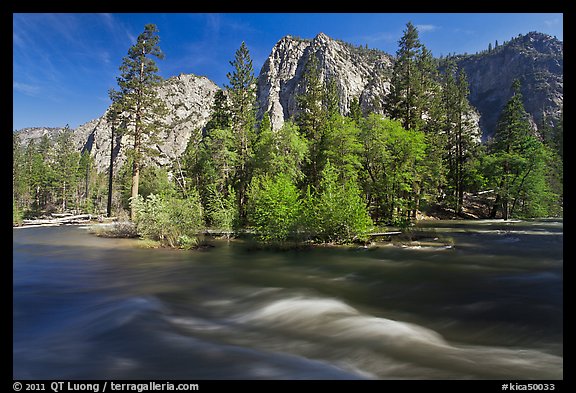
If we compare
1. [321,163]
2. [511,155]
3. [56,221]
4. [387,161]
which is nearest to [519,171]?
[511,155]

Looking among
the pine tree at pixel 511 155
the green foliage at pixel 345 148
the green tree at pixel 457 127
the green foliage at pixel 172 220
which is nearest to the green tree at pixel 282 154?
the green foliage at pixel 345 148

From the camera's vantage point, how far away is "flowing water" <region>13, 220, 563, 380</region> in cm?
554

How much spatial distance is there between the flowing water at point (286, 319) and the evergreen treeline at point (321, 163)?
579cm

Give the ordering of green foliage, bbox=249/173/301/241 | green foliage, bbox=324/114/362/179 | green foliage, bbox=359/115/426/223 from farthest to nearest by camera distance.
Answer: green foliage, bbox=324/114/362/179
green foliage, bbox=359/115/426/223
green foliage, bbox=249/173/301/241

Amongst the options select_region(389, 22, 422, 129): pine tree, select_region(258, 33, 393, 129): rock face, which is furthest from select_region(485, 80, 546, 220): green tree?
select_region(258, 33, 393, 129): rock face

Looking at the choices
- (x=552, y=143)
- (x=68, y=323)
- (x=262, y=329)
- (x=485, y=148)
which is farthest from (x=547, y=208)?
(x=68, y=323)

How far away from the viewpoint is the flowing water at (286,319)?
5.54m

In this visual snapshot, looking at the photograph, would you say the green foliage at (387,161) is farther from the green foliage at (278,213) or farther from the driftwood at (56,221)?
the driftwood at (56,221)

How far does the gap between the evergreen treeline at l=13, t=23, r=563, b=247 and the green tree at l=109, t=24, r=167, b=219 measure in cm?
10

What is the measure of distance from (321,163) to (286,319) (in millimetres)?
26545

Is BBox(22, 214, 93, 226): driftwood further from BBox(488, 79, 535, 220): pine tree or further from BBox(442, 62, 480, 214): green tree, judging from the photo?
BBox(488, 79, 535, 220): pine tree

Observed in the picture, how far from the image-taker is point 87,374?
523cm

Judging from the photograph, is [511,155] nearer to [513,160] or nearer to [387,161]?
[513,160]

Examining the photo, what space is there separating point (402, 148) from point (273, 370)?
2634 centimetres
